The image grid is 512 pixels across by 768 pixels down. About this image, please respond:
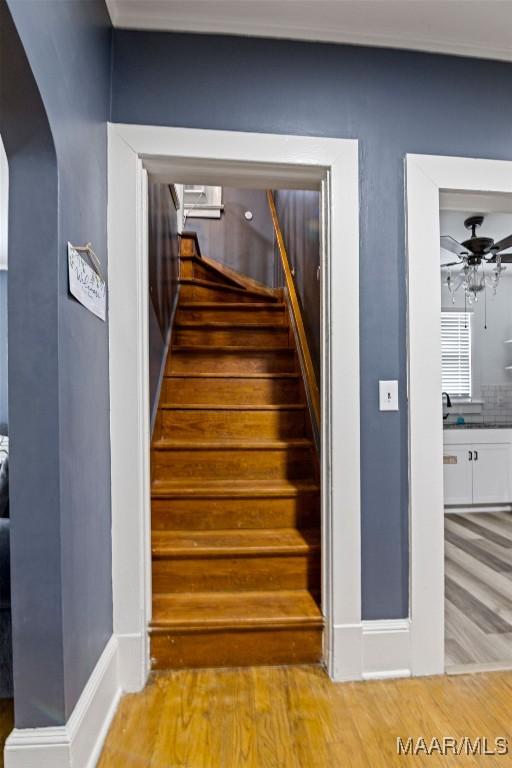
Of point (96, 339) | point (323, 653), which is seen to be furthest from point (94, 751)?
point (96, 339)

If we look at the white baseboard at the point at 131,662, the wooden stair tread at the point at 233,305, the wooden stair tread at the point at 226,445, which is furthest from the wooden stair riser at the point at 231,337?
the white baseboard at the point at 131,662

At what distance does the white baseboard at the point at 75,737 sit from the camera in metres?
1.09

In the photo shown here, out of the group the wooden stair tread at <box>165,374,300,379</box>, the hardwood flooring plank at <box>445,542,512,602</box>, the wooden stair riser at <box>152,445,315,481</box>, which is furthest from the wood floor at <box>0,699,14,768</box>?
the hardwood flooring plank at <box>445,542,512,602</box>

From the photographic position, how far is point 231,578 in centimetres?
180

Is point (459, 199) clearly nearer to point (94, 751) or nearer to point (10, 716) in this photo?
point (94, 751)

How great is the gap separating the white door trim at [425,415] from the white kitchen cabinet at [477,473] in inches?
111

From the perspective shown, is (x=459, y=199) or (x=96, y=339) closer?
(x=96, y=339)

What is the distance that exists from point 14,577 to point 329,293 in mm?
1357

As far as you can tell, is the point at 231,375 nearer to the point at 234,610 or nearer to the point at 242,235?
the point at 234,610

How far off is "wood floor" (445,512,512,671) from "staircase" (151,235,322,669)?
70 centimetres

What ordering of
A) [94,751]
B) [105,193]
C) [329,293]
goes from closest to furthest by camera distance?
[94,751] < [105,193] < [329,293]

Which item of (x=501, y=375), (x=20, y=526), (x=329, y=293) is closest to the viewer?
(x=20, y=526)

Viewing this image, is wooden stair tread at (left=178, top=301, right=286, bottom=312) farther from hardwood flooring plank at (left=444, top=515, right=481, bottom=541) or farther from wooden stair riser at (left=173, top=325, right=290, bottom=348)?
hardwood flooring plank at (left=444, top=515, right=481, bottom=541)

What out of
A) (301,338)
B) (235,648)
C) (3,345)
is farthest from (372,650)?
(3,345)
